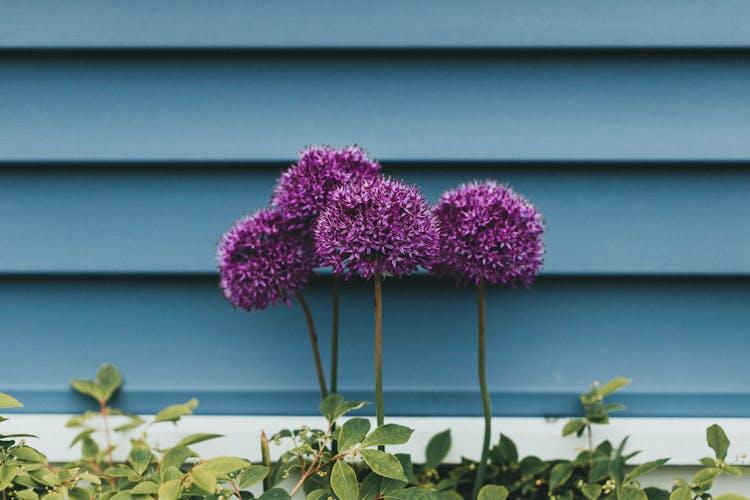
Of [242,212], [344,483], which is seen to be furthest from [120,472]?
[242,212]

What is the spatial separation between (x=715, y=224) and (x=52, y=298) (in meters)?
1.39

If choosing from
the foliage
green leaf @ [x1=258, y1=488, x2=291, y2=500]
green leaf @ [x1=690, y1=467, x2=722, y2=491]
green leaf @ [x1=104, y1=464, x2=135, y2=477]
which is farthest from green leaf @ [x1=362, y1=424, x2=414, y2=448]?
green leaf @ [x1=690, y1=467, x2=722, y2=491]

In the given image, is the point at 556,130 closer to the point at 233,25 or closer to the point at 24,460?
the point at 233,25

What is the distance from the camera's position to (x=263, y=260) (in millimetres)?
954

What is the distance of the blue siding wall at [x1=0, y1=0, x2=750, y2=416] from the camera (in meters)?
1.16

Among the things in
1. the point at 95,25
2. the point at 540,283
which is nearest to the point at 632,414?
the point at 540,283

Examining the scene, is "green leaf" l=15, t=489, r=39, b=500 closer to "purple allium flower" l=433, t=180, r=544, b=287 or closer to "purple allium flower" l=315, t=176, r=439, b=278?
"purple allium flower" l=315, t=176, r=439, b=278

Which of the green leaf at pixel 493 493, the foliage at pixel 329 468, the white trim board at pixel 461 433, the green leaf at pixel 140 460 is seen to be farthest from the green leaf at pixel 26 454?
the green leaf at pixel 493 493

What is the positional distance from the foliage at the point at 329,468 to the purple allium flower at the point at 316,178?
314 mm

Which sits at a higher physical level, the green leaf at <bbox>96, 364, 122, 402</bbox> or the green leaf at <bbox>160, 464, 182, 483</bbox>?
the green leaf at <bbox>96, 364, 122, 402</bbox>

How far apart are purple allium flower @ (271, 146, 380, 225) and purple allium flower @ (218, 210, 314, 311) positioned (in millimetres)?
29

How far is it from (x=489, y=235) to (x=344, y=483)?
17.1 inches

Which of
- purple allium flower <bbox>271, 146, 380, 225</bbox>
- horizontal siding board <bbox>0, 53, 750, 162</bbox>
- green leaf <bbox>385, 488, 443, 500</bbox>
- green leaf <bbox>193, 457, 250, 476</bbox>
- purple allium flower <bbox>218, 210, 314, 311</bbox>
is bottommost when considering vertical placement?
green leaf <bbox>385, 488, 443, 500</bbox>

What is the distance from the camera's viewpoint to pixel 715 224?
1184 millimetres
